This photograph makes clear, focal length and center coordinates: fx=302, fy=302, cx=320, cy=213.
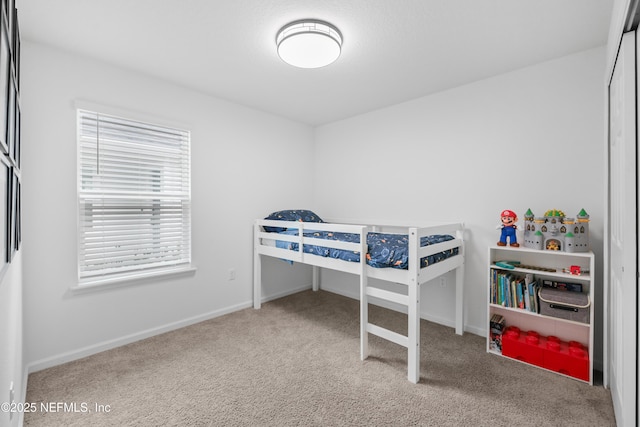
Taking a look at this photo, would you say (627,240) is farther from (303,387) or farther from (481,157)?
(303,387)

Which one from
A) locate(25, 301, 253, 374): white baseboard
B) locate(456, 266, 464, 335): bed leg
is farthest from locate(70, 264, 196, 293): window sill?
locate(456, 266, 464, 335): bed leg

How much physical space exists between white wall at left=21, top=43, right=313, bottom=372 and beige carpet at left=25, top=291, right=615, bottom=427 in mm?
268

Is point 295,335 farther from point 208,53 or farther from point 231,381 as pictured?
point 208,53

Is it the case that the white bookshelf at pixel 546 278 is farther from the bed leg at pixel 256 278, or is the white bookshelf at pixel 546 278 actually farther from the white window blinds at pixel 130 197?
the white window blinds at pixel 130 197

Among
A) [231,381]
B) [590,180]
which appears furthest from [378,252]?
[590,180]

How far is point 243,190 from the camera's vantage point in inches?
129

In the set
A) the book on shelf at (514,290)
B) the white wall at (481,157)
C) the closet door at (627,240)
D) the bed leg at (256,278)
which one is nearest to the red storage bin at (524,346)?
the book on shelf at (514,290)

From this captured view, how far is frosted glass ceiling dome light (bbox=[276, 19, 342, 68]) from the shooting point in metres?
1.82

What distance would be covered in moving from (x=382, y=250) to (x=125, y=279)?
205cm

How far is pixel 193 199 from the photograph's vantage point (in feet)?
9.41

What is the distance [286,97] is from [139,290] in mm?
2225

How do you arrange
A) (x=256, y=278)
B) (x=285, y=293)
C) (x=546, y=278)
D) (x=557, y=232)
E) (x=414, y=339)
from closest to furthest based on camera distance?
(x=414, y=339) < (x=557, y=232) < (x=546, y=278) < (x=256, y=278) < (x=285, y=293)

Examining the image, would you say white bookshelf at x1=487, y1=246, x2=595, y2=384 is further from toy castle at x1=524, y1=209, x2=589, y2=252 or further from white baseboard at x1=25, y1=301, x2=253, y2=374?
white baseboard at x1=25, y1=301, x2=253, y2=374

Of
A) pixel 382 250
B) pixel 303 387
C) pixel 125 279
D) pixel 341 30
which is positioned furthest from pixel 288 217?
pixel 341 30
